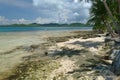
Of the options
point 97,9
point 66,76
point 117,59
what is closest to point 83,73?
point 66,76

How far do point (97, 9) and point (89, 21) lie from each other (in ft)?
18.7

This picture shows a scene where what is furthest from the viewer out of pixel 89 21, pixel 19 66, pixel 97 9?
pixel 89 21

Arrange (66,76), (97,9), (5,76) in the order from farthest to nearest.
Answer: (97,9), (5,76), (66,76)

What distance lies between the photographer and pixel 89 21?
41.1 metres

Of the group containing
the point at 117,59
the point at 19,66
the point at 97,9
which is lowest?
the point at 19,66

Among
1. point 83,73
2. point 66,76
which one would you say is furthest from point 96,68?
point 66,76

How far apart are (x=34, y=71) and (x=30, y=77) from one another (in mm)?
1767

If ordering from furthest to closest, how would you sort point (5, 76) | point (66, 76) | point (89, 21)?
point (89, 21) < point (5, 76) < point (66, 76)

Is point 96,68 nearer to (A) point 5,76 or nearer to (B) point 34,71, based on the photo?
(B) point 34,71

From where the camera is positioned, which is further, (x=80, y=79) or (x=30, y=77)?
(x=30, y=77)

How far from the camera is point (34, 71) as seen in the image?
1708 cm

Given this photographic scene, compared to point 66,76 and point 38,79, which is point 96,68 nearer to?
point 66,76

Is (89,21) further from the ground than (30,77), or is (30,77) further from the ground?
(89,21)

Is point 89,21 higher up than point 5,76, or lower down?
higher up
